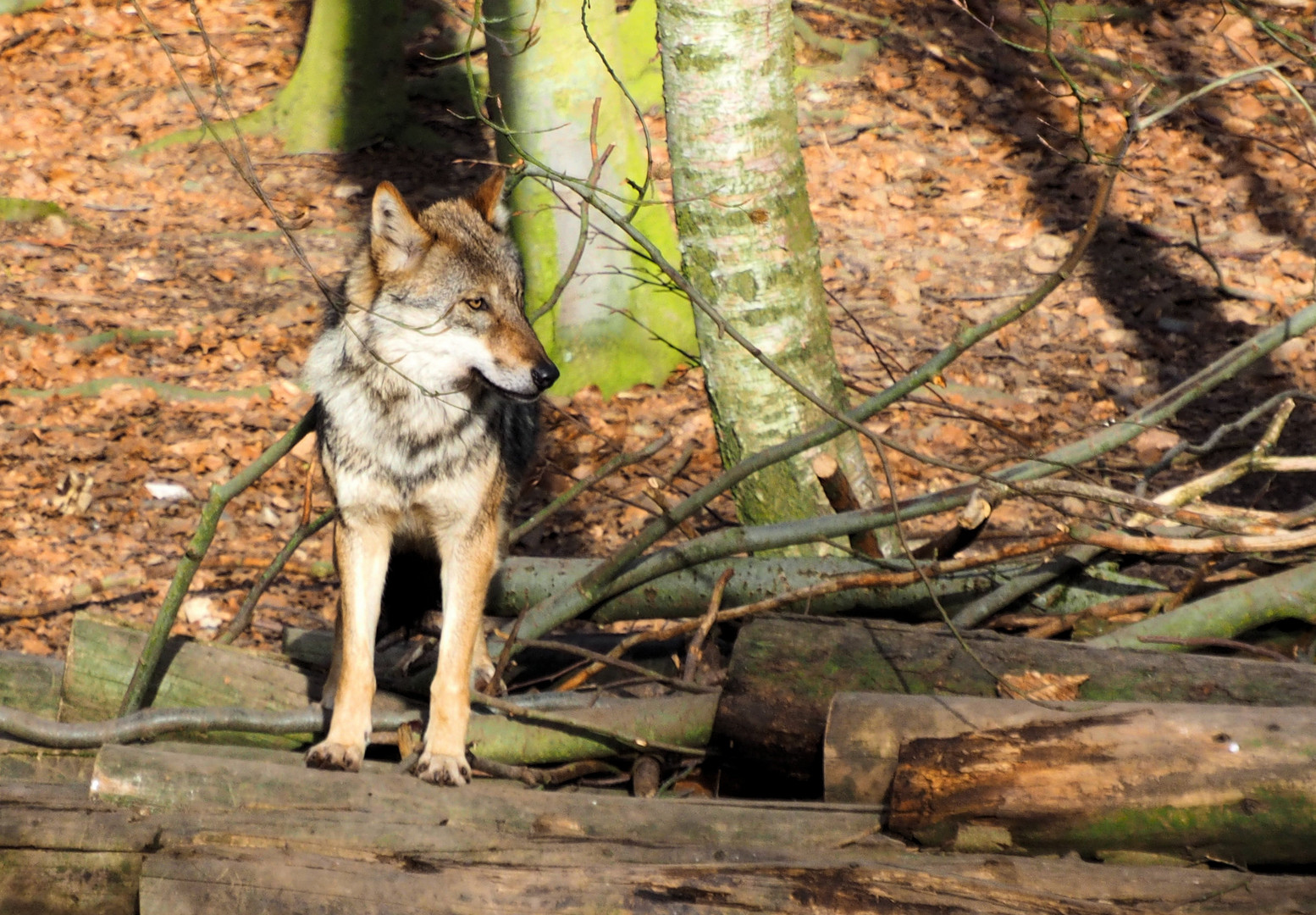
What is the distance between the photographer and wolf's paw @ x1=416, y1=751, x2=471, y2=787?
415 cm

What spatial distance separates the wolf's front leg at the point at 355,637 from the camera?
4.24 m

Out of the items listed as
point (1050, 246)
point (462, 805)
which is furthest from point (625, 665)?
point (1050, 246)

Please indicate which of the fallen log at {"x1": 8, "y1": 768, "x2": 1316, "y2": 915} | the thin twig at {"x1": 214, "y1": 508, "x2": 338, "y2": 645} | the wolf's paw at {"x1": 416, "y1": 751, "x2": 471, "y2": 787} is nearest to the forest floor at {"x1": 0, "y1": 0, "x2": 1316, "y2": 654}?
the thin twig at {"x1": 214, "y1": 508, "x2": 338, "y2": 645}

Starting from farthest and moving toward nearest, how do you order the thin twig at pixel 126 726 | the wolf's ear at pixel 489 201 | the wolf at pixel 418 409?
the wolf's ear at pixel 489 201
the wolf at pixel 418 409
the thin twig at pixel 126 726

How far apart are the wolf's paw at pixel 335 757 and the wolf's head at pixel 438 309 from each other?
1.37 metres

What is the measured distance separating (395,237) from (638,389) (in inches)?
154

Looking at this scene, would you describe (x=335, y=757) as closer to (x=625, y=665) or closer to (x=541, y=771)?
(x=541, y=771)

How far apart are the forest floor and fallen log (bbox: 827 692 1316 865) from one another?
6.80 feet

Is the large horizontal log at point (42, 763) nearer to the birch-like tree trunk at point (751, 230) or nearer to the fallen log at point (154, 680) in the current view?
the fallen log at point (154, 680)

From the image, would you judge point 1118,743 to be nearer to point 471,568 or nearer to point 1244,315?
point 471,568

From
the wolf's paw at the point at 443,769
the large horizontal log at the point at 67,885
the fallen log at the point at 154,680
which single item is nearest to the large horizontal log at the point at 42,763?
the fallen log at the point at 154,680

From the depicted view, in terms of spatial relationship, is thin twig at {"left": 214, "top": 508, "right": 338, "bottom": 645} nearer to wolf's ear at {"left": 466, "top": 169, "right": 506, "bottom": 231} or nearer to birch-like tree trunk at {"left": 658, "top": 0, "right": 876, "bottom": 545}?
wolf's ear at {"left": 466, "top": 169, "right": 506, "bottom": 231}

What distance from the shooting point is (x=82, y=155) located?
11.2 meters

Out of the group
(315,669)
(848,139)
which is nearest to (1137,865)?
(315,669)
